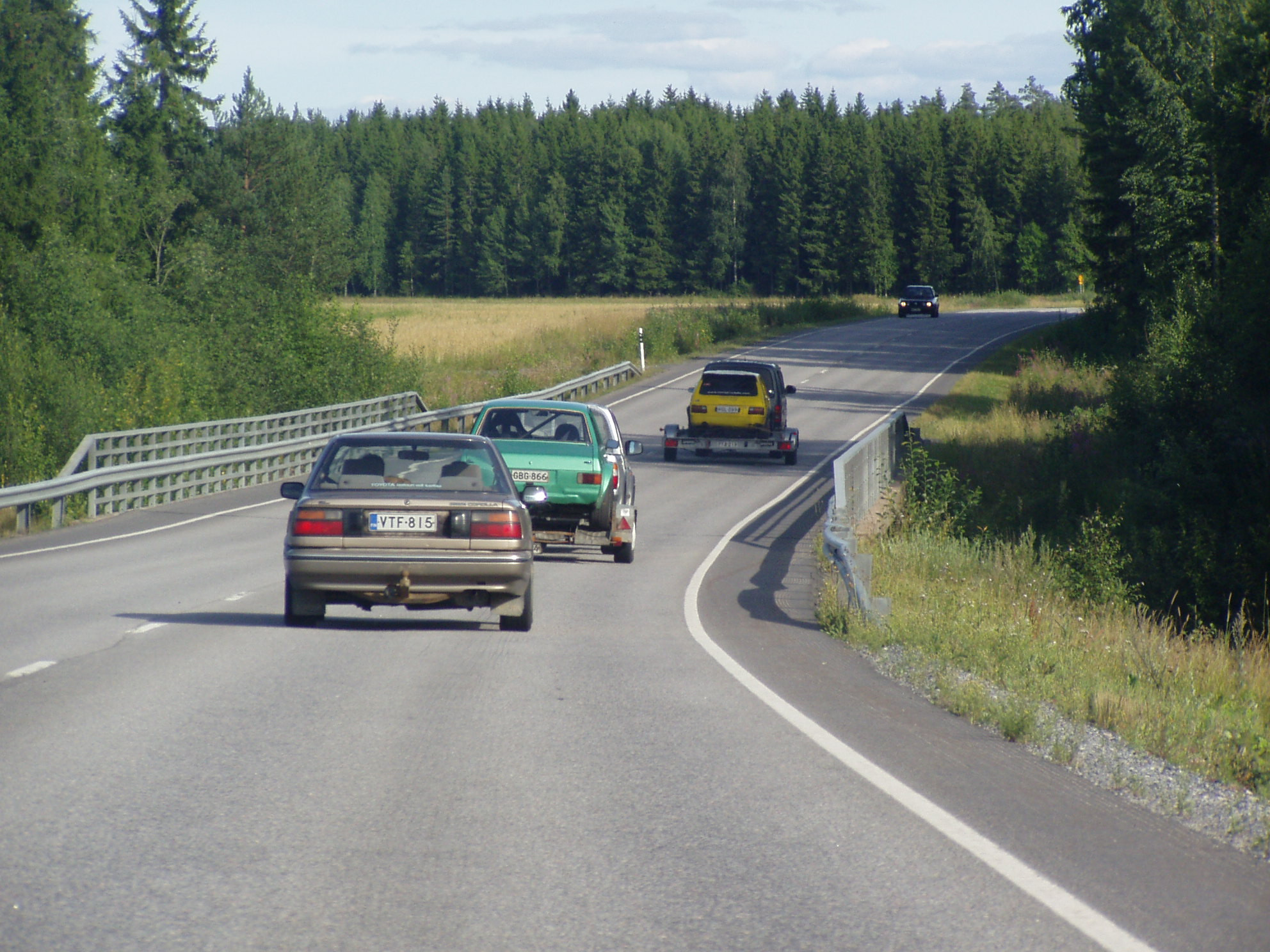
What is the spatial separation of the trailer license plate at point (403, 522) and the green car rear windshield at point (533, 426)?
20.5 ft

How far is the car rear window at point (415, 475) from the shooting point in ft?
35.0

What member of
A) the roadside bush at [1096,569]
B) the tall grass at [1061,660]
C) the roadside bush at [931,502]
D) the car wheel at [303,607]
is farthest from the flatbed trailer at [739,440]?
the car wheel at [303,607]

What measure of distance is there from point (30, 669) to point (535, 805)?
5.03 m

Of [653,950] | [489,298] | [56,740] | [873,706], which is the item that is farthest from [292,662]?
[489,298]

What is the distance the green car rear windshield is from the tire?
5.48 m

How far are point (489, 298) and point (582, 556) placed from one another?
132m

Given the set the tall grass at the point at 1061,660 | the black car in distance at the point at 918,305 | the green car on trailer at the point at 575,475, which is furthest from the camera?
the black car in distance at the point at 918,305

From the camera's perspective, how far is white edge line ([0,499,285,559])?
17984mm

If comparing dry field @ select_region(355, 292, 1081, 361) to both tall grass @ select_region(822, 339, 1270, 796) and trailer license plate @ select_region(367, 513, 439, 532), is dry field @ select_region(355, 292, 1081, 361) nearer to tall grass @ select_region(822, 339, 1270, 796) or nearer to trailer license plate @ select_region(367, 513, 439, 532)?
tall grass @ select_region(822, 339, 1270, 796)

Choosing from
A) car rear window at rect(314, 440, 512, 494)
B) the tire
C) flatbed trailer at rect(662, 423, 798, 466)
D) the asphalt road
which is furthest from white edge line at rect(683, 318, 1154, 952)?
flatbed trailer at rect(662, 423, 798, 466)

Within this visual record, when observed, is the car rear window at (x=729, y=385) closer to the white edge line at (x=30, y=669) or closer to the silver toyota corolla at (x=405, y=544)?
the silver toyota corolla at (x=405, y=544)

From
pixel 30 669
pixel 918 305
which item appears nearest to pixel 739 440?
pixel 30 669

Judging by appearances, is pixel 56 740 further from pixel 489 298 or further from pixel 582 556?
pixel 489 298

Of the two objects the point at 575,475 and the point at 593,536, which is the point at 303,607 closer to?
the point at 575,475
